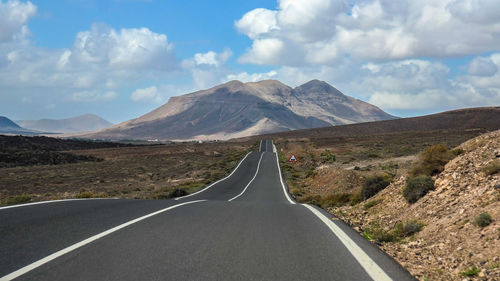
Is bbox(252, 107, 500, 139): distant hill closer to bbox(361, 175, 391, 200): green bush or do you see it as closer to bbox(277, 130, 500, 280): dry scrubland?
bbox(361, 175, 391, 200): green bush

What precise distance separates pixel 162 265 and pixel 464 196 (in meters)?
7.94

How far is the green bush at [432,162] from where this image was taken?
1397cm

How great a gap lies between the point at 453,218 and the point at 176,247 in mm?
6039

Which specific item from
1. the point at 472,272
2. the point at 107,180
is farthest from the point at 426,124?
the point at 472,272

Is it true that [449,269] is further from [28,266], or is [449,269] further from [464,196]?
[28,266]

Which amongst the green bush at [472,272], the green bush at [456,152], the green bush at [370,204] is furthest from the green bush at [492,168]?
the green bush at [472,272]

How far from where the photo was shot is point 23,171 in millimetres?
50312

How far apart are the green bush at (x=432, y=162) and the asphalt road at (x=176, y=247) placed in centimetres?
578

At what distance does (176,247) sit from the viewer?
649 cm

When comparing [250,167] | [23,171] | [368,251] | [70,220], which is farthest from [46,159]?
[368,251]

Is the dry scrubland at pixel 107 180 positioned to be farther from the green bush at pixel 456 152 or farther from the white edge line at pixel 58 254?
the white edge line at pixel 58 254

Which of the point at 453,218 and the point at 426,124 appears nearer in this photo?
the point at 453,218

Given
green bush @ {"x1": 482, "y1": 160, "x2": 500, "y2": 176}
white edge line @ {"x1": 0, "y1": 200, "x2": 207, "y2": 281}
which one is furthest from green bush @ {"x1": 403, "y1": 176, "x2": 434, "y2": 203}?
white edge line @ {"x1": 0, "y1": 200, "x2": 207, "y2": 281}

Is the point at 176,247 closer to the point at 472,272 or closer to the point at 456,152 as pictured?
the point at 472,272
